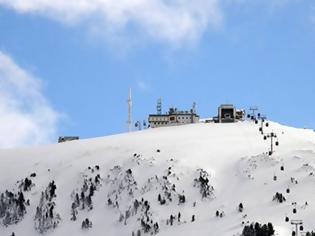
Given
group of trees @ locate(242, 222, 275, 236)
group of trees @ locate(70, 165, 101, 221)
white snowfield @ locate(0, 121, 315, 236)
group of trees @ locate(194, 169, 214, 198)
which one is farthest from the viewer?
group of trees @ locate(70, 165, 101, 221)

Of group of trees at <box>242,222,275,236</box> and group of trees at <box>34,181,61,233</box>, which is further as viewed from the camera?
group of trees at <box>34,181,61,233</box>

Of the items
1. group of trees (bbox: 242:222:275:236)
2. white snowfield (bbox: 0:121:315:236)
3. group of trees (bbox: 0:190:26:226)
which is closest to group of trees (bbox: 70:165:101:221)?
white snowfield (bbox: 0:121:315:236)

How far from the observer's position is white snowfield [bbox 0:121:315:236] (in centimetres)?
15488

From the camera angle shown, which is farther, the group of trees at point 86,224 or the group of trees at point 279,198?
the group of trees at point 86,224

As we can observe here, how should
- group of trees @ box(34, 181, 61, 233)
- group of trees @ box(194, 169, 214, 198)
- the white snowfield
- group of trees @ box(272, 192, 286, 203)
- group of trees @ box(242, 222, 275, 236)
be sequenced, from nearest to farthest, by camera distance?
group of trees @ box(242, 222, 275, 236), the white snowfield, group of trees @ box(272, 192, 286, 203), group of trees @ box(194, 169, 214, 198), group of trees @ box(34, 181, 61, 233)

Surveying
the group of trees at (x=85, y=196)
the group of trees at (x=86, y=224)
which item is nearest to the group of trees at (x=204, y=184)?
the group of trees at (x=85, y=196)

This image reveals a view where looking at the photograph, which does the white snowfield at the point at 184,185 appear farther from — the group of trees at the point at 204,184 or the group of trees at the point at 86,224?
the group of trees at the point at 86,224

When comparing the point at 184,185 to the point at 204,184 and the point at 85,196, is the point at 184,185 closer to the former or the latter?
the point at 204,184

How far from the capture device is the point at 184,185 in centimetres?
17362

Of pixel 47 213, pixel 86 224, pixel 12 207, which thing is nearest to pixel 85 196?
pixel 47 213

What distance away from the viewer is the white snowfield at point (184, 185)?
154875 millimetres

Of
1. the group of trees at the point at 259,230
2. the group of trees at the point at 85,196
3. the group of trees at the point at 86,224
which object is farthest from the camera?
the group of trees at the point at 85,196

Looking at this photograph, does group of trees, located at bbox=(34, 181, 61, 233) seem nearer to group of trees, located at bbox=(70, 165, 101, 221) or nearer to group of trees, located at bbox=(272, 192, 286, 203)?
group of trees, located at bbox=(70, 165, 101, 221)

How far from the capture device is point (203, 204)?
165m
